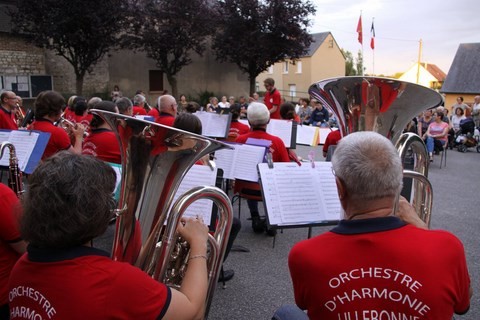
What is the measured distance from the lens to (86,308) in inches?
42.4

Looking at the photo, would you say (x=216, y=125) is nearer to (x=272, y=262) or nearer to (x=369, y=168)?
(x=272, y=262)

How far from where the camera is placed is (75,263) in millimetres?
1134

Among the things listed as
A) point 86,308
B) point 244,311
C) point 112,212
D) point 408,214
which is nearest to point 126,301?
point 86,308

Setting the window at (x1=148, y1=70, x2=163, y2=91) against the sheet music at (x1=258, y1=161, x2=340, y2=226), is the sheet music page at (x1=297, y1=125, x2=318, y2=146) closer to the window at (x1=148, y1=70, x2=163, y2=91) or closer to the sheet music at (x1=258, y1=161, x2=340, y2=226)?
the sheet music at (x1=258, y1=161, x2=340, y2=226)

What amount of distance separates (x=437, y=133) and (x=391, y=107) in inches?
317

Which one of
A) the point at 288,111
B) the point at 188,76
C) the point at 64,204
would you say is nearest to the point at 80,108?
the point at 288,111

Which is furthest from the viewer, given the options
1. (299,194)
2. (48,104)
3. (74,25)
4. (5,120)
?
(74,25)

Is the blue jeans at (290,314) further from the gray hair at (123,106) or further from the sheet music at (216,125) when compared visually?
the sheet music at (216,125)

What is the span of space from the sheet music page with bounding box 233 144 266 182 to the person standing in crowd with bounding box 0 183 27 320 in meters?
2.45

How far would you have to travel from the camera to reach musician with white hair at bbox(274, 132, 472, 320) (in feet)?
3.84

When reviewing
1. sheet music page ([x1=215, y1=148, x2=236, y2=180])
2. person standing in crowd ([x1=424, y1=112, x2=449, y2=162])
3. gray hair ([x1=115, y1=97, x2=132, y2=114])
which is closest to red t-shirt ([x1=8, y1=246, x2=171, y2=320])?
sheet music page ([x1=215, y1=148, x2=236, y2=180])

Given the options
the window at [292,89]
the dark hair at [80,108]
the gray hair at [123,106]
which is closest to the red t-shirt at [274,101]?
the dark hair at [80,108]

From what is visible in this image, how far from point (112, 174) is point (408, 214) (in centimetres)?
111

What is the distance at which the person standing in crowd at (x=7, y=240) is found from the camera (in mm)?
1631
